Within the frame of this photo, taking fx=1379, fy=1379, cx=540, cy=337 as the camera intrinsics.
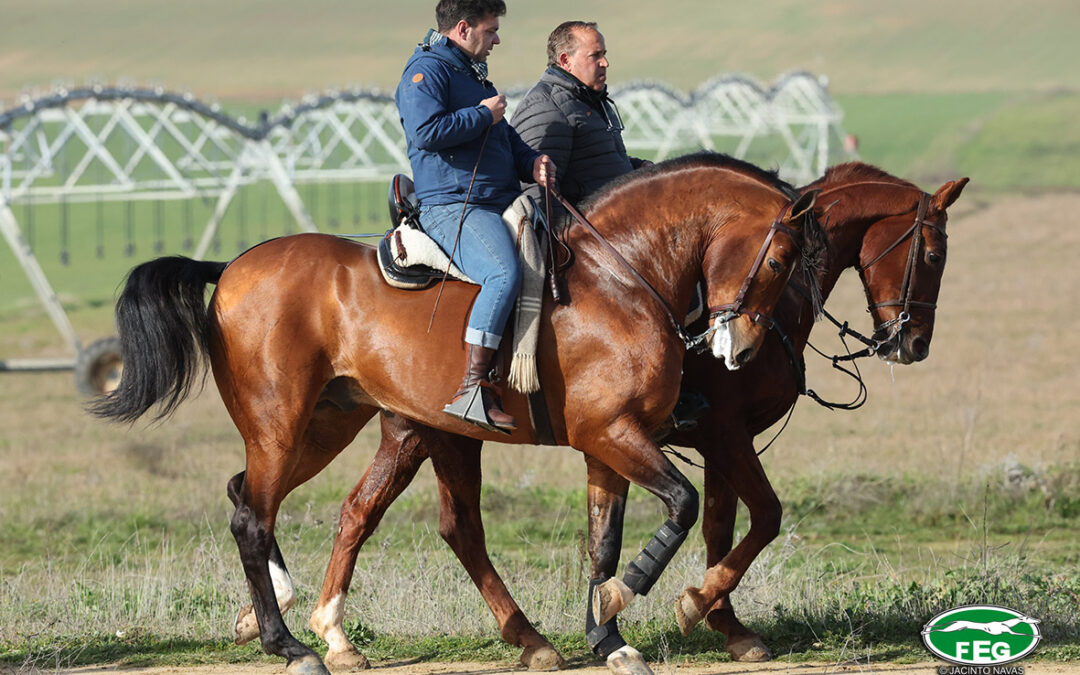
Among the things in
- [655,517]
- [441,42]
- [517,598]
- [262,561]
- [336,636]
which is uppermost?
[441,42]

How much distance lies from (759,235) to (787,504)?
532 cm

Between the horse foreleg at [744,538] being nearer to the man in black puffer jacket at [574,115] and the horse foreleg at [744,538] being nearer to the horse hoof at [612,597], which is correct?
the horse hoof at [612,597]

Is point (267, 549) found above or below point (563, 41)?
below

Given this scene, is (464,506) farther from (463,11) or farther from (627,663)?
(463,11)

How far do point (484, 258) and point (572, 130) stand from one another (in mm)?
1235

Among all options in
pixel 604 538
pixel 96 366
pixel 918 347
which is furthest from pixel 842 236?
pixel 96 366

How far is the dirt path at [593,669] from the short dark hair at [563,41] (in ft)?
10.3

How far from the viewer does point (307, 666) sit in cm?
633

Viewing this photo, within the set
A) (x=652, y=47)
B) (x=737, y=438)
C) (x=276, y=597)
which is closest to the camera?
(x=276, y=597)

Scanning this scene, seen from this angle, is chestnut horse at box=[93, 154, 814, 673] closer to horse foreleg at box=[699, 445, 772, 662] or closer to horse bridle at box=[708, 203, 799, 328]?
horse bridle at box=[708, 203, 799, 328]

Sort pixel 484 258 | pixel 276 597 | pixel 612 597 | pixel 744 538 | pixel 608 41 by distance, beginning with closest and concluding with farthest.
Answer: pixel 612 597, pixel 484 258, pixel 744 538, pixel 276 597, pixel 608 41

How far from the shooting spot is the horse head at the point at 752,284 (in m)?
6.17

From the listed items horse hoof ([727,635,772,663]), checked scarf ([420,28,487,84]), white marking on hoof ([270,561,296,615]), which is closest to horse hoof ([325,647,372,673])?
white marking on hoof ([270,561,296,615])

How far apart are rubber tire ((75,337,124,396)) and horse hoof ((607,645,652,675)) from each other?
16.8 m
